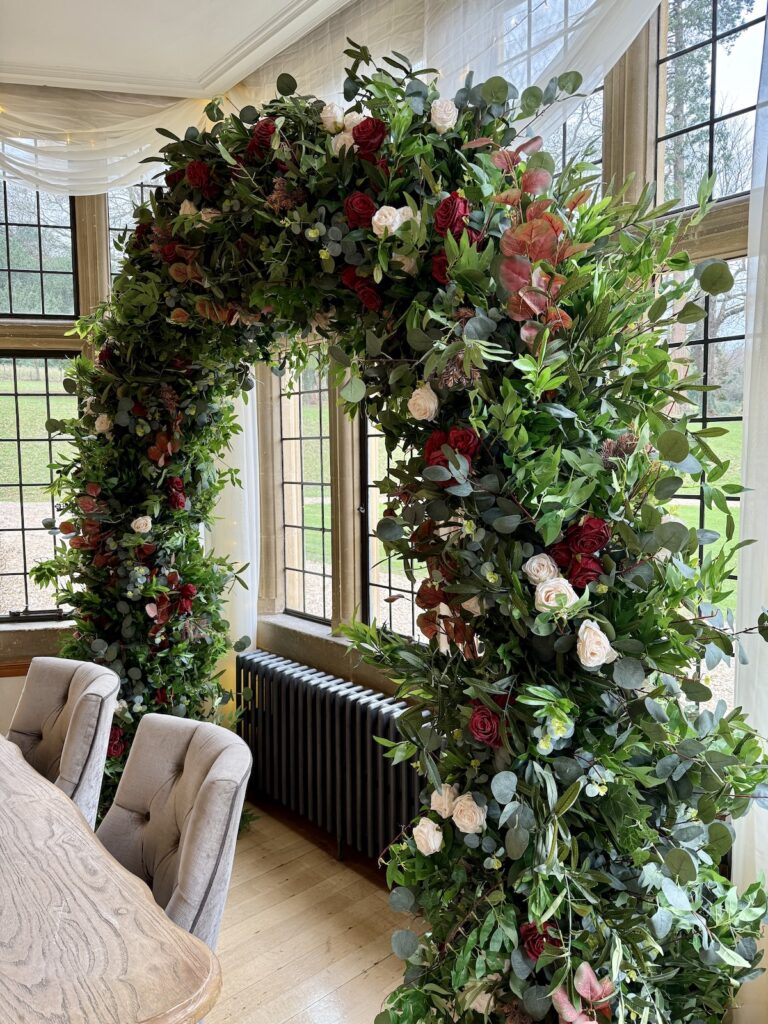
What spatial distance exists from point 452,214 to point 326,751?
7.96 ft

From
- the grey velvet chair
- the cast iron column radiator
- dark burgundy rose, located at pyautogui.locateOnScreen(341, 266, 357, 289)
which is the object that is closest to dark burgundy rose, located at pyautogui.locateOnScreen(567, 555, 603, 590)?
dark burgundy rose, located at pyautogui.locateOnScreen(341, 266, 357, 289)

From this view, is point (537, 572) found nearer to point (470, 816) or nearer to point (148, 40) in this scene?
point (470, 816)

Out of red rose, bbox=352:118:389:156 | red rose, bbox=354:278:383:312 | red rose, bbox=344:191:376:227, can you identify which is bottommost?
red rose, bbox=354:278:383:312

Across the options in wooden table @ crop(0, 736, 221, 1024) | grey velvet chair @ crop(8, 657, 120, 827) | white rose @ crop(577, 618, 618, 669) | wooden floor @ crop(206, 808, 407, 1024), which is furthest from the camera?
wooden floor @ crop(206, 808, 407, 1024)

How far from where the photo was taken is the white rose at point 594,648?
1339mm

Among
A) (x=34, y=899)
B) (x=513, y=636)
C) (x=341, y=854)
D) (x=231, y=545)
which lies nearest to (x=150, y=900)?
(x=34, y=899)

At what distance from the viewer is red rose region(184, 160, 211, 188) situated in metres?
2.03

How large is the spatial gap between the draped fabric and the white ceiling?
9 cm

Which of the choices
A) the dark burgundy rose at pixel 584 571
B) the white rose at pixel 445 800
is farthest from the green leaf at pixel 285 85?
the white rose at pixel 445 800

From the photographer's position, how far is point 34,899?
1.39 meters

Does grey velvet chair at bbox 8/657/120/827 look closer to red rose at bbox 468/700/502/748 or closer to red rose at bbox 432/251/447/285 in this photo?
red rose at bbox 468/700/502/748

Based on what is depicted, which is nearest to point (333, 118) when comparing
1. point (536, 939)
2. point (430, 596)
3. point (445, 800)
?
point (430, 596)

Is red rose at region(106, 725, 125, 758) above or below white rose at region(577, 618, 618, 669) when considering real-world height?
below

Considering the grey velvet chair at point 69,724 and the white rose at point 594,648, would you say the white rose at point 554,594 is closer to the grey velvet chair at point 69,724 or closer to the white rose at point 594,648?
the white rose at point 594,648
